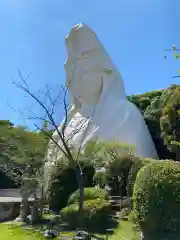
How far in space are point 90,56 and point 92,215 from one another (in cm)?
1710

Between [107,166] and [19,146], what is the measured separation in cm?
361

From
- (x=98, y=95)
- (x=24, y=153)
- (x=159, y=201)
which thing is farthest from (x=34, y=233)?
(x=98, y=95)

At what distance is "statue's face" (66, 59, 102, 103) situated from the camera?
25578 mm

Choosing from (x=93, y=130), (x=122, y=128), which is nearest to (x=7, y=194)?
(x=93, y=130)

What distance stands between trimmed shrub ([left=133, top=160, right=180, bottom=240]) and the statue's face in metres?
18.1

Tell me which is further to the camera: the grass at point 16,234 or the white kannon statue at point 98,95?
the white kannon statue at point 98,95

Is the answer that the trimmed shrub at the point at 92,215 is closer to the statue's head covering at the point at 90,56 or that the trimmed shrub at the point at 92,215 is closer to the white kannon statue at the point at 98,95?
the white kannon statue at the point at 98,95

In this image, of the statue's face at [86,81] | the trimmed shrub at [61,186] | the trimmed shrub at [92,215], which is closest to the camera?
the trimmed shrub at [92,215]

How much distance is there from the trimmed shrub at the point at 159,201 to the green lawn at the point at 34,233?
1.97 metres

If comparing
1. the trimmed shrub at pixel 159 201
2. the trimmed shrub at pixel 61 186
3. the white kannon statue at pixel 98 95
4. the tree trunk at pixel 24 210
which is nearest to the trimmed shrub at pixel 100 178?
the trimmed shrub at pixel 61 186

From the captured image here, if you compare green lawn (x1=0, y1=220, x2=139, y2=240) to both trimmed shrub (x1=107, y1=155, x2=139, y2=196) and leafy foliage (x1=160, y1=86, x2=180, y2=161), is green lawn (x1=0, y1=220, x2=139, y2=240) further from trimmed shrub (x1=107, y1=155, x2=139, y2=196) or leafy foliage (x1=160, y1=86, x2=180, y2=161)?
leafy foliage (x1=160, y1=86, x2=180, y2=161)

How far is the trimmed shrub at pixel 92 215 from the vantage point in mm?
10719

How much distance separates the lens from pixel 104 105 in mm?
24203

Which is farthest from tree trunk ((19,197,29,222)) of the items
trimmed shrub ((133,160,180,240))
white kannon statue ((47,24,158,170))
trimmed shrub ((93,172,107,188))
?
white kannon statue ((47,24,158,170))
